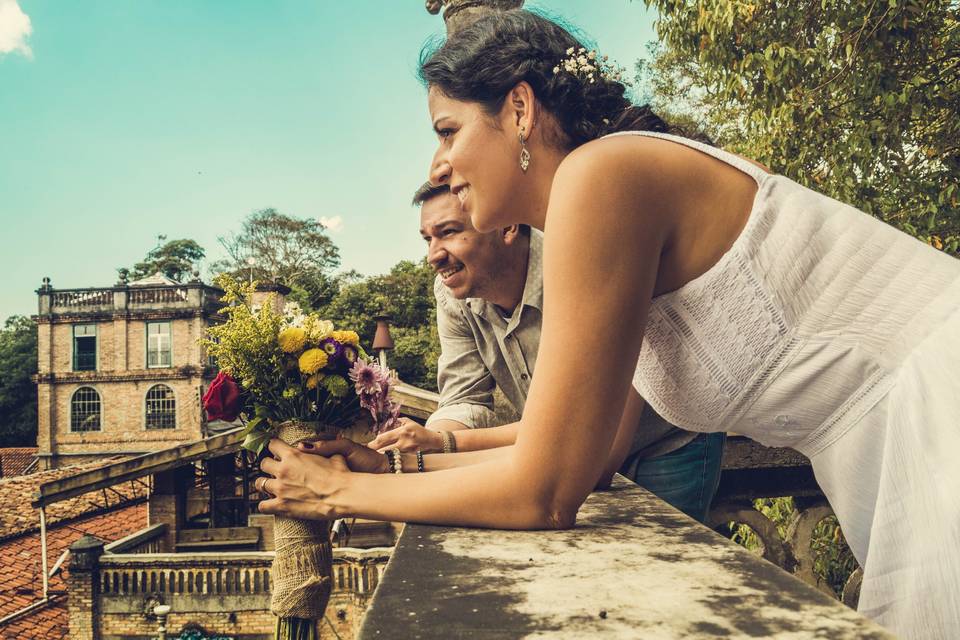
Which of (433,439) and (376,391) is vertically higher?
(376,391)

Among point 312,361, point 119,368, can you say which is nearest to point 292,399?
point 312,361

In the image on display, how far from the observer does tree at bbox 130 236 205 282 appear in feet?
176

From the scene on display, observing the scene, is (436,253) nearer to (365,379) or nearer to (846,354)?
(365,379)

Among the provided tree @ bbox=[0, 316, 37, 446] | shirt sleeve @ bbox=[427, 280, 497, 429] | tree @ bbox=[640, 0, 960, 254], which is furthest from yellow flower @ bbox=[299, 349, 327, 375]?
tree @ bbox=[0, 316, 37, 446]

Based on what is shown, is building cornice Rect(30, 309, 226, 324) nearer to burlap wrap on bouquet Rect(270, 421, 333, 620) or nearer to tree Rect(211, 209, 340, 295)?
tree Rect(211, 209, 340, 295)

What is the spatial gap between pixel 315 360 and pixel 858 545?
1.59m

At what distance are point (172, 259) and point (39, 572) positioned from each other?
37.0 meters

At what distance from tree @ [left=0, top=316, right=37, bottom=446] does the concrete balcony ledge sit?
48395mm

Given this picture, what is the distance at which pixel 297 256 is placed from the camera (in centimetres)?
4188

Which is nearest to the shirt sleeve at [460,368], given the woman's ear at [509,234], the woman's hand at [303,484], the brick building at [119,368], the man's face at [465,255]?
the man's face at [465,255]

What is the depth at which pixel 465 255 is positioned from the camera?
9.46 ft

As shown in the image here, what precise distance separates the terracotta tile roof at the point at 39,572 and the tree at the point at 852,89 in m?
18.9

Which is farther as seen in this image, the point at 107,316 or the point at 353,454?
the point at 107,316

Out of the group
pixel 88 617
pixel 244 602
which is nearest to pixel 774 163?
pixel 244 602
